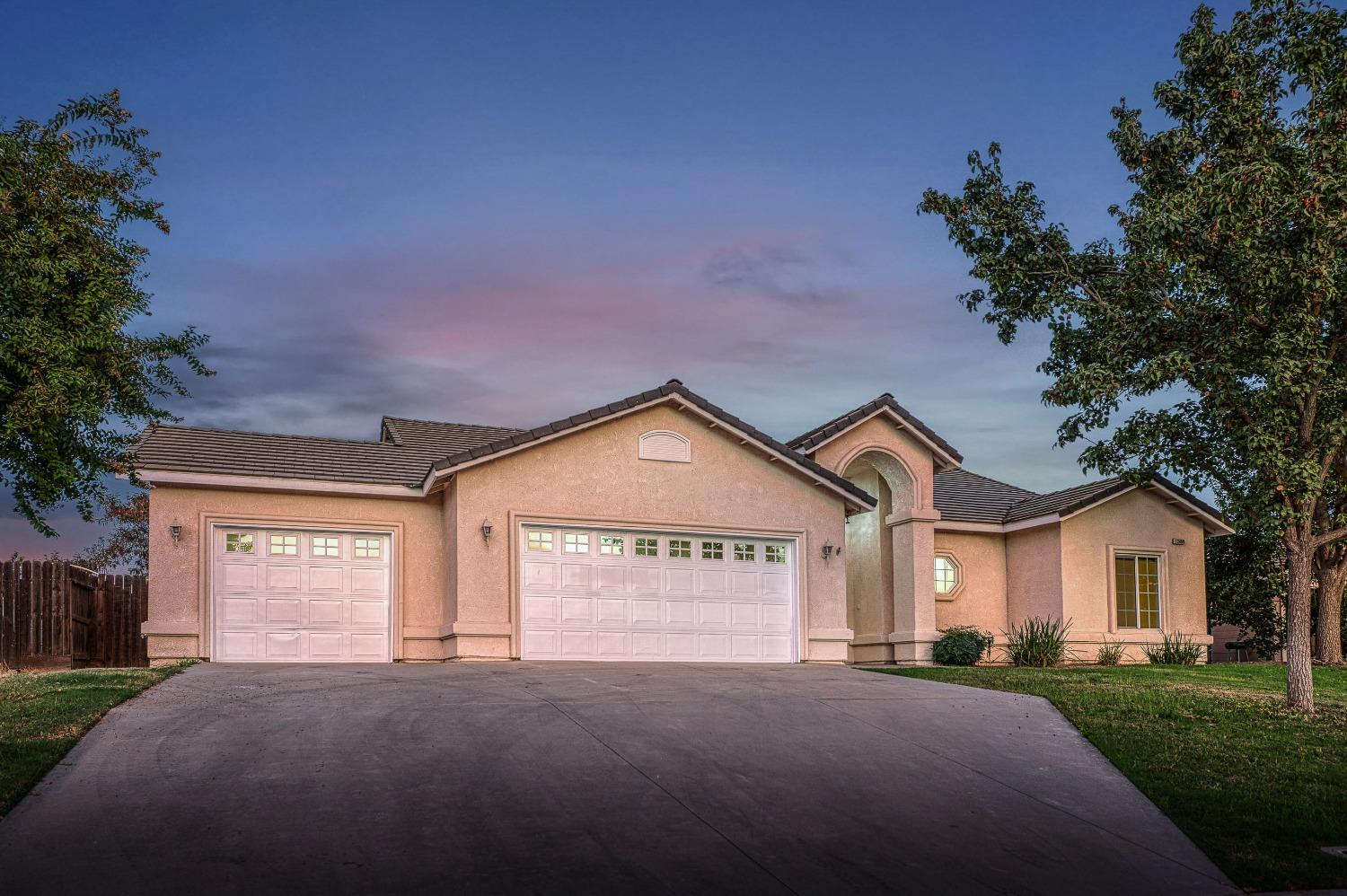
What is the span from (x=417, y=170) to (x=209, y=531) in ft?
22.8

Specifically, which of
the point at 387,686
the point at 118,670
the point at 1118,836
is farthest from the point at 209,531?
the point at 1118,836

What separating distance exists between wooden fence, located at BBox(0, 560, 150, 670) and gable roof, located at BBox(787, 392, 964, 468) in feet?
42.1

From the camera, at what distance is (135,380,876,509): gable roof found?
736 inches

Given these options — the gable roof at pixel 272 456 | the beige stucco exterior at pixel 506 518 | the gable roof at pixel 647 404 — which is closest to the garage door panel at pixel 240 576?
the beige stucco exterior at pixel 506 518

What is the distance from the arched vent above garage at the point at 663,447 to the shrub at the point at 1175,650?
1092 centimetres

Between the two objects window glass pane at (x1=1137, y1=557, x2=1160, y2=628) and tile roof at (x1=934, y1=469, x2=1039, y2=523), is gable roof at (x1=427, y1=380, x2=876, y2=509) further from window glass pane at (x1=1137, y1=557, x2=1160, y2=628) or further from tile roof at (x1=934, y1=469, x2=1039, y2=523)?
window glass pane at (x1=1137, y1=557, x2=1160, y2=628)

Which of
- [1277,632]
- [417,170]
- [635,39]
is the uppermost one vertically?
[635,39]

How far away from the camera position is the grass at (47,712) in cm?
899

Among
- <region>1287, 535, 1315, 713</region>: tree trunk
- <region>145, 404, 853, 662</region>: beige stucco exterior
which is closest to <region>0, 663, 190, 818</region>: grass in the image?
<region>145, 404, 853, 662</region>: beige stucco exterior

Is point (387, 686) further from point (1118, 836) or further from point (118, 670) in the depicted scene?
point (1118, 836)

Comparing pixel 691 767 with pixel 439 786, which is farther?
pixel 691 767

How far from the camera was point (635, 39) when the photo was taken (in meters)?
17.8

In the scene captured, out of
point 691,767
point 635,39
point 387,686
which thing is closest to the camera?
point 691,767

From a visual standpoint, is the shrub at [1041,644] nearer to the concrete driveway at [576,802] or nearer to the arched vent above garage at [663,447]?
the arched vent above garage at [663,447]
